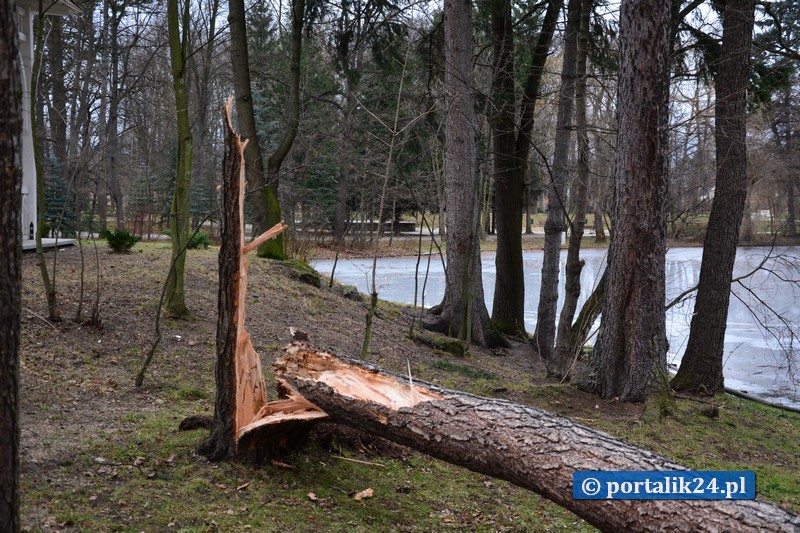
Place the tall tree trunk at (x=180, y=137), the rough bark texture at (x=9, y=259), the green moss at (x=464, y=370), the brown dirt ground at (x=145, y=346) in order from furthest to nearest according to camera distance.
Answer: the green moss at (x=464, y=370) < the tall tree trunk at (x=180, y=137) < the brown dirt ground at (x=145, y=346) < the rough bark texture at (x=9, y=259)

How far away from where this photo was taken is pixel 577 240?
10.5 meters

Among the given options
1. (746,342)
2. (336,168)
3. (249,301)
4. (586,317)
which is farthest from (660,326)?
(336,168)

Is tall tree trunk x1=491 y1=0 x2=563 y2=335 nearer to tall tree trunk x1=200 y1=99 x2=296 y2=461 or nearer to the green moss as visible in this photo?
the green moss

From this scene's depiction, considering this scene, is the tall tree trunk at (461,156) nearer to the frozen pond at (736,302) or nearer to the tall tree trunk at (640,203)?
the frozen pond at (736,302)

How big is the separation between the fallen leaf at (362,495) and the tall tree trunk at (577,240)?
17.7ft

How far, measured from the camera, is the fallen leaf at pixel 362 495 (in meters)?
4.78

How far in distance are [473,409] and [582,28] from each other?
846cm

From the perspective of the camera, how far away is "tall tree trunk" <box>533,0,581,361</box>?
12.0 meters

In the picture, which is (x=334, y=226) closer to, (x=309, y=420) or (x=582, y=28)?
(x=582, y=28)

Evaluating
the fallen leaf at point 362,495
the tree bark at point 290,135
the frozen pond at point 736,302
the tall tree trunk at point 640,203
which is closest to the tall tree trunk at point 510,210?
the frozen pond at point 736,302

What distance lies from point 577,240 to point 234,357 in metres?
6.74

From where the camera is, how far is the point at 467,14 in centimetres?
1214

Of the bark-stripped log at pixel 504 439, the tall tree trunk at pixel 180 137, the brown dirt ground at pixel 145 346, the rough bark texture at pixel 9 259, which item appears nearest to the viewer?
the rough bark texture at pixel 9 259

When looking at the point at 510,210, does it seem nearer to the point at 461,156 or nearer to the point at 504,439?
the point at 461,156
